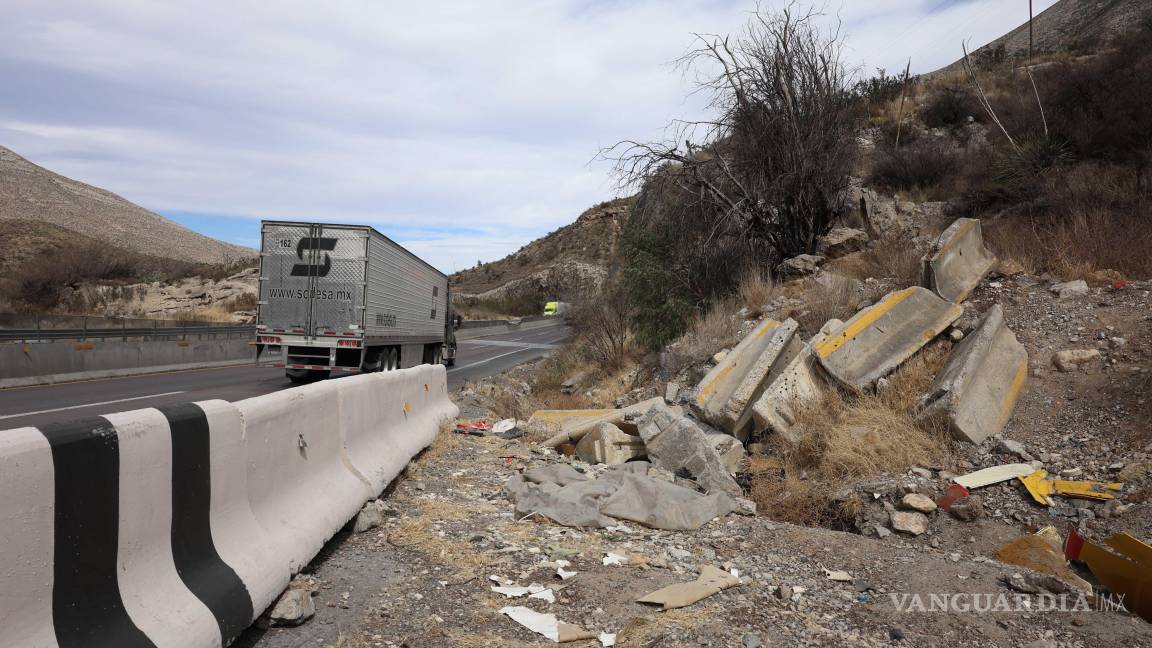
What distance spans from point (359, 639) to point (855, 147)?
16443mm

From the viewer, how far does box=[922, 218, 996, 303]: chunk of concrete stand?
386 inches

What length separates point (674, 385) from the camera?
36.4 ft

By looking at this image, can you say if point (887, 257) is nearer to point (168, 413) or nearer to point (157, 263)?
point (168, 413)

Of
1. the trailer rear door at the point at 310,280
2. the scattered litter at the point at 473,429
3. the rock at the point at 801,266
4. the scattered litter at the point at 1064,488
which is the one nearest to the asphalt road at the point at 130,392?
the trailer rear door at the point at 310,280

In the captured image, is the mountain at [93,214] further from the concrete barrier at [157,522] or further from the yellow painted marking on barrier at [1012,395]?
the yellow painted marking on barrier at [1012,395]

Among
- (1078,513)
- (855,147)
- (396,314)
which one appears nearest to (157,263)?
(396,314)

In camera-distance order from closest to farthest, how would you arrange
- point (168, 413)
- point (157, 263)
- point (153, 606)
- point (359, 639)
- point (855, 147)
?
1. point (153, 606)
2. point (168, 413)
3. point (359, 639)
4. point (855, 147)
5. point (157, 263)

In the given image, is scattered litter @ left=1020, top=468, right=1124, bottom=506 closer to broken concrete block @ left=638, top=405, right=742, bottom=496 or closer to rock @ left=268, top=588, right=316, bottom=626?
broken concrete block @ left=638, top=405, right=742, bottom=496

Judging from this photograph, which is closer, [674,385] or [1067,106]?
[674,385]

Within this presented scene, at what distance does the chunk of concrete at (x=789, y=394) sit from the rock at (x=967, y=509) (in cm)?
196

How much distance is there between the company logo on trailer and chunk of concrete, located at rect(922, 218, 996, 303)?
11.9m

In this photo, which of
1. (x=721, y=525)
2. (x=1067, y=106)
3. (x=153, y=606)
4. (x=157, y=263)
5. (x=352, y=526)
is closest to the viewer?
(x=153, y=606)

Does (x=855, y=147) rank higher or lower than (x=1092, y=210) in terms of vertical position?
higher

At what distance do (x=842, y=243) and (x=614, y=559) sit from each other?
12.3 metres
